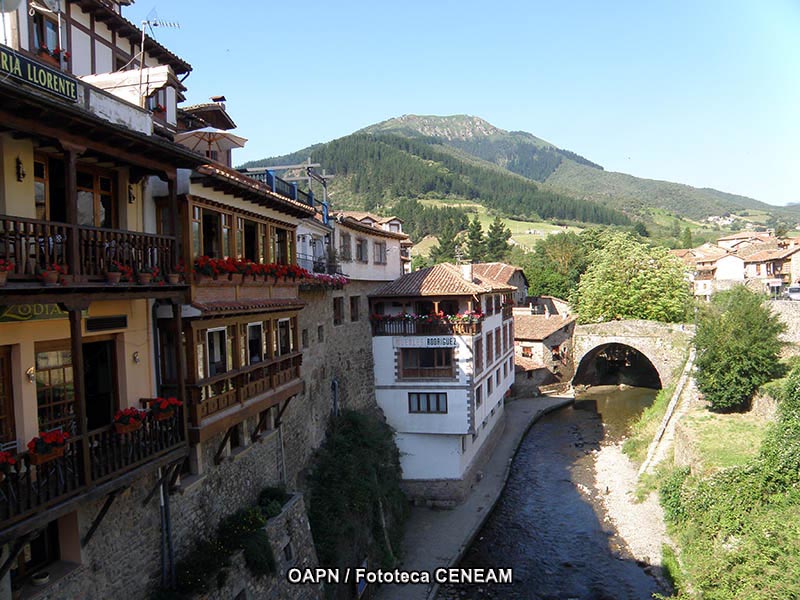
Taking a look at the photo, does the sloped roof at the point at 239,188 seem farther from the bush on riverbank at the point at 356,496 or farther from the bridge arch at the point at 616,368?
the bridge arch at the point at 616,368

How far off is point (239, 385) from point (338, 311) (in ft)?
36.6

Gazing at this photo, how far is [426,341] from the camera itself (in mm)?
27703

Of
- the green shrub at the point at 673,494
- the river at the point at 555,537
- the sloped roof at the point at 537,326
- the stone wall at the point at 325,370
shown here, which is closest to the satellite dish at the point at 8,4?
the stone wall at the point at 325,370

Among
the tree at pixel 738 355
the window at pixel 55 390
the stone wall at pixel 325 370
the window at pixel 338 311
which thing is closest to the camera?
the window at pixel 55 390

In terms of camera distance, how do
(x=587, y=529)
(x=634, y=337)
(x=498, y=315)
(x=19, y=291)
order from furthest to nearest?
(x=634, y=337)
(x=498, y=315)
(x=587, y=529)
(x=19, y=291)

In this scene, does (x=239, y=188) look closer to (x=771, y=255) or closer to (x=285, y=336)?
(x=285, y=336)

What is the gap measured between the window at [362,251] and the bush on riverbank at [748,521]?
1686cm

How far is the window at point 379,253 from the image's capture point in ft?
96.4

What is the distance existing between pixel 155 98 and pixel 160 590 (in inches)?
495

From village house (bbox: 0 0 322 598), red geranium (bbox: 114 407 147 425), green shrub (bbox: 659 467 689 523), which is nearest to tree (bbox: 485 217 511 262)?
green shrub (bbox: 659 467 689 523)

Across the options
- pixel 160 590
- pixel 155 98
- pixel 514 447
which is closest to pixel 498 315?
pixel 514 447

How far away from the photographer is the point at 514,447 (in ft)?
117

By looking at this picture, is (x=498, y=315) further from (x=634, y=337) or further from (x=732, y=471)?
(x=634, y=337)

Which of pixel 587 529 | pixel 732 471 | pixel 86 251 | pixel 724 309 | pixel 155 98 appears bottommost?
pixel 587 529
